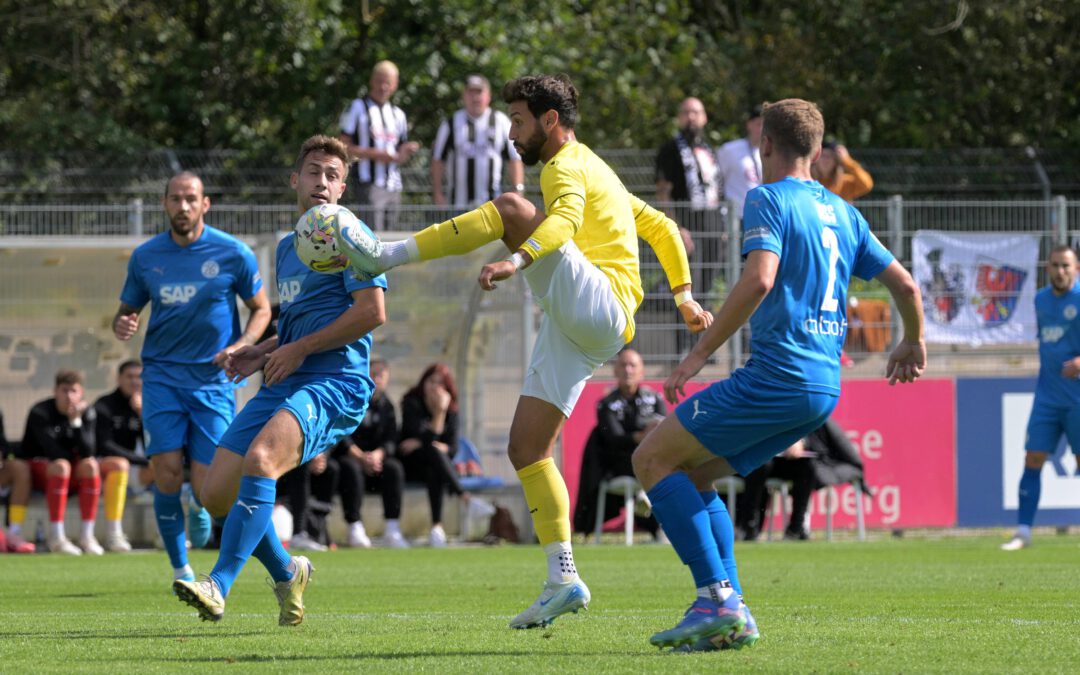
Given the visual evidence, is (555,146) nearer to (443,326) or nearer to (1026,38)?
(443,326)

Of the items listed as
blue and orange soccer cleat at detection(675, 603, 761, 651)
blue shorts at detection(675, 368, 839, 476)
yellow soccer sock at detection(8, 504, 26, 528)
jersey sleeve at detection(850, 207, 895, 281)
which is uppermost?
jersey sleeve at detection(850, 207, 895, 281)

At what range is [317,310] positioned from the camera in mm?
7141

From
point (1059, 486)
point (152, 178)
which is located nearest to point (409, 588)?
point (1059, 486)

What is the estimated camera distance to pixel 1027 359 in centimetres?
1627

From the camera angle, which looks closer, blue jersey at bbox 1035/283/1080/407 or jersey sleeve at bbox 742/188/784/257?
jersey sleeve at bbox 742/188/784/257

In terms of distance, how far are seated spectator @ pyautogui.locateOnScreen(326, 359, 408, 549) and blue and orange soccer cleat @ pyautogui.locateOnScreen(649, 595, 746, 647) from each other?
889 centimetres

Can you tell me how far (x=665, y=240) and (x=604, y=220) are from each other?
0.50m

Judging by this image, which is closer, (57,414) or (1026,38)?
(57,414)

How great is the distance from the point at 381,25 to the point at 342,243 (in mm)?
19087

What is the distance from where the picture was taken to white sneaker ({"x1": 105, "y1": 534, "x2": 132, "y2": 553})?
14.2 m

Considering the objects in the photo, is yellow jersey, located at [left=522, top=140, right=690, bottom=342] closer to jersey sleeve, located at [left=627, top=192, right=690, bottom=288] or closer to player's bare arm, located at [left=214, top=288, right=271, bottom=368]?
jersey sleeve, located at [left=627, top=192, right=690, bottom=288]

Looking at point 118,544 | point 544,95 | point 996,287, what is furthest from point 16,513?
point 996,287

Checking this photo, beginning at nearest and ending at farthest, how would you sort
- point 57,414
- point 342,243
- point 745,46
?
point 342,243 → point 57,414 → point 745,46

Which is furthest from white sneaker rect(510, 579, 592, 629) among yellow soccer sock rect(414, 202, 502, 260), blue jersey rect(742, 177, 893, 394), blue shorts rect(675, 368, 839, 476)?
yellow soccer sock rect(414, 202, 502, 260)
